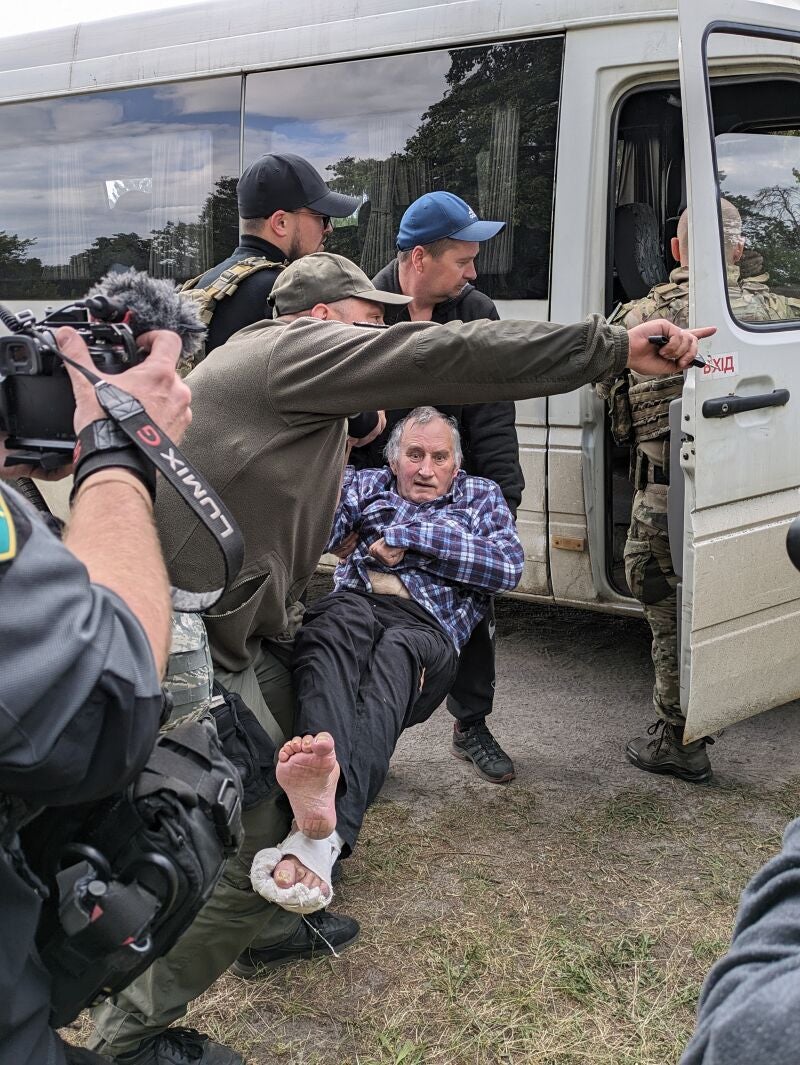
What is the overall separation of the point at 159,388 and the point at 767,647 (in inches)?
105

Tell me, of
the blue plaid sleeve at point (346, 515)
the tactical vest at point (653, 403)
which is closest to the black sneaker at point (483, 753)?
the blue plaid sleeve at point (346, 515)

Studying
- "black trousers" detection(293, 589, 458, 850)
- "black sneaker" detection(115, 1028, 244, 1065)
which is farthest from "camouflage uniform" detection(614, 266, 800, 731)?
"black sneaker" detection(115, 1028, 244, 1065)

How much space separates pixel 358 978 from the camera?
112 inches

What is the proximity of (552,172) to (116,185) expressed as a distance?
237 centimetres

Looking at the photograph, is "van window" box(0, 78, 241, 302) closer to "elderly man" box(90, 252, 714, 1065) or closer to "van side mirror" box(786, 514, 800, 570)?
"elderly man" box(90, 252, 714, 1065)

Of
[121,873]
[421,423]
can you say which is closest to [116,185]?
[421,423]

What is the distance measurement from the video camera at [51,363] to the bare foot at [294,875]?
130 centimetres

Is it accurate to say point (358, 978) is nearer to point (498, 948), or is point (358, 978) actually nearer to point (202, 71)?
point (498, 948)

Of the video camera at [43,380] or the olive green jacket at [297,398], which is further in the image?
the olive green jacket at [297,398]

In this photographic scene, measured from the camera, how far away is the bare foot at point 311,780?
7.75 ft

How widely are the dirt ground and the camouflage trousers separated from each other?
347 millimetres

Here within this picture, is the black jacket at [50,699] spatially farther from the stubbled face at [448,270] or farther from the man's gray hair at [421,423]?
the stubbled face at [448,270]

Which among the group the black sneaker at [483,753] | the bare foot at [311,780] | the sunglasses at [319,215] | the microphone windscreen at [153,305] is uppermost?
the sunglasses at [319,215]

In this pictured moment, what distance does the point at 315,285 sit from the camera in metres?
2.81
